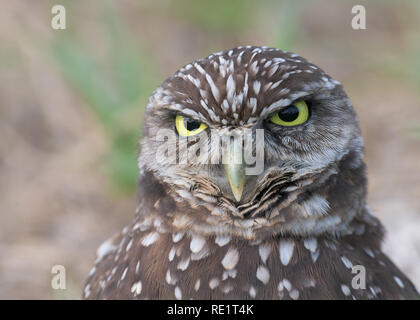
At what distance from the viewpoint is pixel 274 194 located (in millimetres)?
2463

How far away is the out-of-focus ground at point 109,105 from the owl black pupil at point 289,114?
2049 mm

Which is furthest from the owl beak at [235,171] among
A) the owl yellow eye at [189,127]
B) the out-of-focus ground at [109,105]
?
the out-of-focus ground at [109,105]

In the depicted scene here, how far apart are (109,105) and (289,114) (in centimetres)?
265

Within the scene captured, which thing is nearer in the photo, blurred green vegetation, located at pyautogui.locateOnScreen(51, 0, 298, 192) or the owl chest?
the owl chest

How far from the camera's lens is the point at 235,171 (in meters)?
2.30

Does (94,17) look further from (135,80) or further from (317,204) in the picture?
(317,204)

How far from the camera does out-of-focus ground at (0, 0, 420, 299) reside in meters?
4.79

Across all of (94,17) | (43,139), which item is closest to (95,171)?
(43,139)

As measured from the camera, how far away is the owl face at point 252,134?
2.39 meters

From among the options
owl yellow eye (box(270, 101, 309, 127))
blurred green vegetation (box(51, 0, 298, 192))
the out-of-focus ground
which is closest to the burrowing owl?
owl yellow eye (box(270, 101, 309, 127))

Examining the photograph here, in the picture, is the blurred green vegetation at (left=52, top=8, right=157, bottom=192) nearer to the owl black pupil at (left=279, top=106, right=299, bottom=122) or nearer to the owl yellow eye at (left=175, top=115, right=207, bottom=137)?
the owl yellow eye at (left=175, top=115, right=207, bottom=137)

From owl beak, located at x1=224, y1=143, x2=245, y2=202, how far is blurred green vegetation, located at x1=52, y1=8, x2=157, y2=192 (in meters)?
2.49

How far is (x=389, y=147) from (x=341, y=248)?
3.21m

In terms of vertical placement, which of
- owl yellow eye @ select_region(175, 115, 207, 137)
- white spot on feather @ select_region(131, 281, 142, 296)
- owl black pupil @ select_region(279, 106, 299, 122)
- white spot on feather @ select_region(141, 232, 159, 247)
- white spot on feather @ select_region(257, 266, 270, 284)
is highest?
owl black pupil @ select_region(279, 106, 299, 122)
